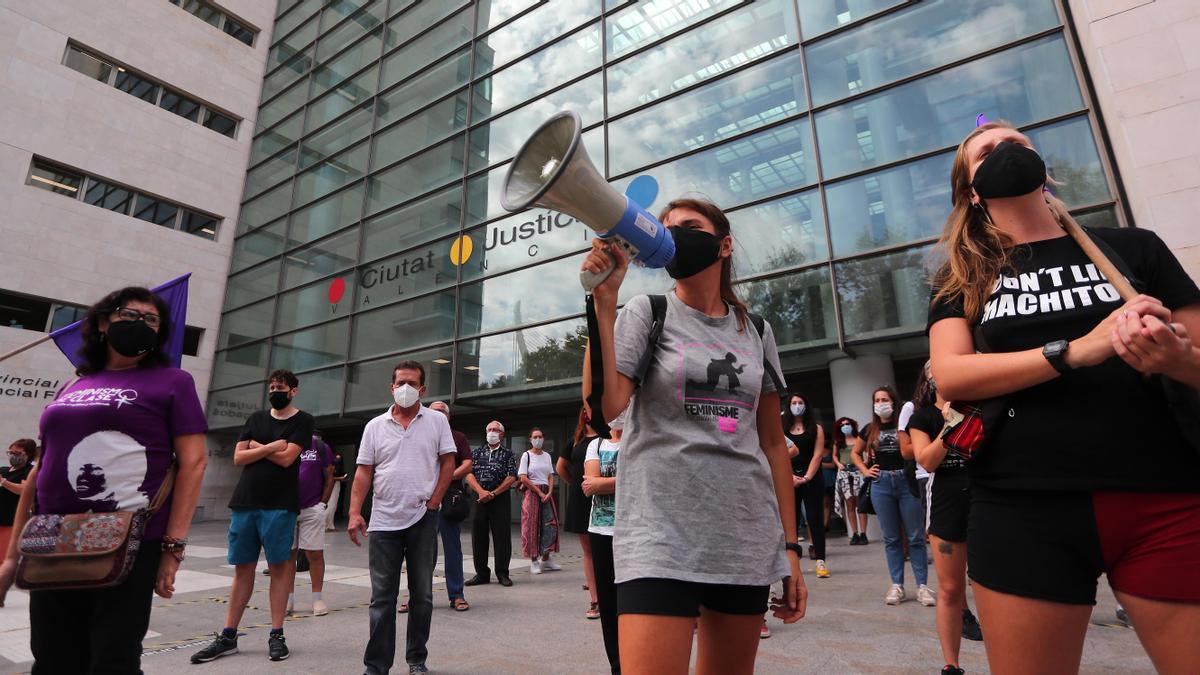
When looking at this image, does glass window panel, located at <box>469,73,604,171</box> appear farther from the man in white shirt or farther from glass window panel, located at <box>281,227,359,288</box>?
the man in white shirt

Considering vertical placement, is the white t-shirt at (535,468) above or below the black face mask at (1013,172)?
below

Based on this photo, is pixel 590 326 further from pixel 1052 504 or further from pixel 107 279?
pixel 107 279

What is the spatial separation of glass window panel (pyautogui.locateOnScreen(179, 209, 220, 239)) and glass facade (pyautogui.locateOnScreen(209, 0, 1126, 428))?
0.92 metres

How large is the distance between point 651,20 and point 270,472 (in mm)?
12564

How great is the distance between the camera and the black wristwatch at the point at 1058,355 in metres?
1.26

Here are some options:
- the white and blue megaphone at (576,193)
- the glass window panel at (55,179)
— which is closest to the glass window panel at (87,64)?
the glass window panel at (55,179)

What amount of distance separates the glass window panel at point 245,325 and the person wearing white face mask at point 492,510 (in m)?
13.9

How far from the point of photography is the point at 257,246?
1997 centimetres

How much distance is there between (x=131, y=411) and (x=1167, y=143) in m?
9.59

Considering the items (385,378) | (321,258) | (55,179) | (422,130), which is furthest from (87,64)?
Result: (385,378)

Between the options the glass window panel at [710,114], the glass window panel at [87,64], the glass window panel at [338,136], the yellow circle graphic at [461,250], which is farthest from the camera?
the glass window panel at [338,136]

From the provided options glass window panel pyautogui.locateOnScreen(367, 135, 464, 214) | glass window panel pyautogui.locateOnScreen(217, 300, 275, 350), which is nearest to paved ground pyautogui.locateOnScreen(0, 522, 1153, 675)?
glass window panel pyautogui.locateOnScreen(367, 135, 464, 214)

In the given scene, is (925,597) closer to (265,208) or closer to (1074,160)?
(1074,160)

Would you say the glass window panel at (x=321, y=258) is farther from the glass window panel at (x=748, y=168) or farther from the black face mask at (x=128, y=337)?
the black face mask at (x=128, y=337)
